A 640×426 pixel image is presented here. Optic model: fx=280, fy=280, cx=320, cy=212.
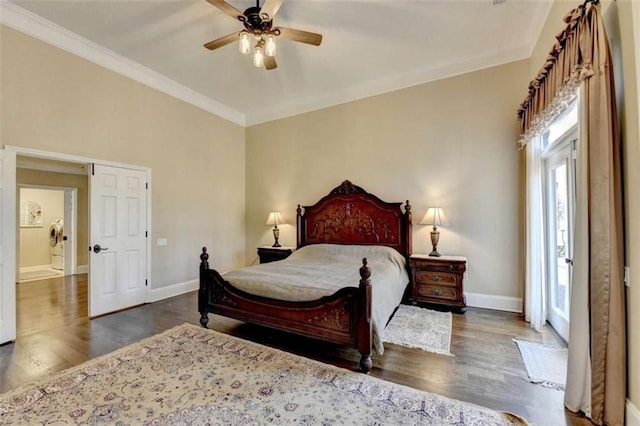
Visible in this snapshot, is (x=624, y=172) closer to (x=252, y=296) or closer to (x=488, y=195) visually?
(x=488, y=195)

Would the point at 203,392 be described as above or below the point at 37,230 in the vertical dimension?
below

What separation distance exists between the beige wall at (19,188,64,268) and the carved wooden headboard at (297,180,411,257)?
7895mm

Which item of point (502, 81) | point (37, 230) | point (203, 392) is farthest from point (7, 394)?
point (37, 230)

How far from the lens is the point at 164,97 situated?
4801mm

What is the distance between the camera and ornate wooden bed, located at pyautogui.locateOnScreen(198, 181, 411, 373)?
98.2 inches

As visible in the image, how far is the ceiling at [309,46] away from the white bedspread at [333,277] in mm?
2885

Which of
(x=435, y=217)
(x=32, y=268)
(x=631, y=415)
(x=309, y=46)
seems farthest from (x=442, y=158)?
(x=32, y=268)

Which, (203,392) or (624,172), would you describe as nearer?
(624,172)

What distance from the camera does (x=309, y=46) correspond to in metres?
3.84

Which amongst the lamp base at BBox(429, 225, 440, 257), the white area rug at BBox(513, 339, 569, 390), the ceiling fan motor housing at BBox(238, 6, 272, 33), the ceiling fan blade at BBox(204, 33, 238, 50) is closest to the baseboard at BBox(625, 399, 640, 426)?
the white area rug at BBox(513, 339, 569, 390)

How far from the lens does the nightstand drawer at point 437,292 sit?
13.0ft

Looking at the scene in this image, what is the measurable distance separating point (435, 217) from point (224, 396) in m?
3.45

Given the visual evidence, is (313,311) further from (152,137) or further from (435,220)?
(152,137)

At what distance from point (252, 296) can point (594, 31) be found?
3.57m
